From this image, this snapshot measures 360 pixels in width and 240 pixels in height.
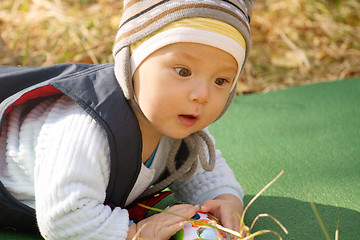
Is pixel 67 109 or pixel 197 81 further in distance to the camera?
pixel 67 109

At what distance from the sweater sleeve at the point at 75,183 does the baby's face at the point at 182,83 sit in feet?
0.48

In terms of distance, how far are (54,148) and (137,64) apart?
28 cm

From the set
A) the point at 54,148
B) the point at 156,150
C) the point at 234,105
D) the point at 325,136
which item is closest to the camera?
the point at 54,148

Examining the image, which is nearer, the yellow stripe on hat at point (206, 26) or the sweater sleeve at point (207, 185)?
the yellow stripe on hat at point (206, 26)

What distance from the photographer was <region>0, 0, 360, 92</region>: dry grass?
10.2ft

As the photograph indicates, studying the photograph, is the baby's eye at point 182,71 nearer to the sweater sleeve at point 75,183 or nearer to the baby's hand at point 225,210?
the sweater sleeve at point 75,183

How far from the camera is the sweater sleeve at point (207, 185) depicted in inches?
59.7

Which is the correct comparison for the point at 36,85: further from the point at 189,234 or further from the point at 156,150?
the point at 189,234

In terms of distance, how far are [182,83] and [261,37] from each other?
2.68 meters

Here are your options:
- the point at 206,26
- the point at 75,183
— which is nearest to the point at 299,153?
the point at 206,26

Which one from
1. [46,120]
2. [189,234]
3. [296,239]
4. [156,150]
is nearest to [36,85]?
[46,120]

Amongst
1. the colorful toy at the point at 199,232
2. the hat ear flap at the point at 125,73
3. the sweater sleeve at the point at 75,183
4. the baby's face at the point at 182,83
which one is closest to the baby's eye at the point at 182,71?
the baby's face at the point at 182,83

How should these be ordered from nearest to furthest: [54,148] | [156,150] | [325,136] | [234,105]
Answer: [54,148], [156,150], [325,136], [234,105]

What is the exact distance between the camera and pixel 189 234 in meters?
1.24
